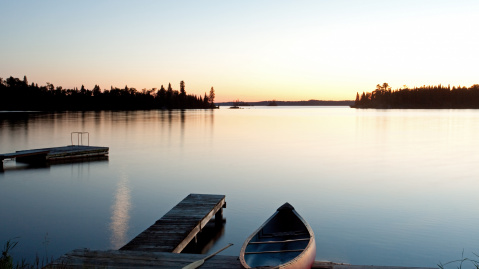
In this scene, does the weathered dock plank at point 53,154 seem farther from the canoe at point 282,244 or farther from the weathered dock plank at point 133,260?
the canoe at point 282,244

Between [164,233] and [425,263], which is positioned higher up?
[164,233]

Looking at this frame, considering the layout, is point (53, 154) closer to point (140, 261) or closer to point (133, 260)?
point (133, 260)

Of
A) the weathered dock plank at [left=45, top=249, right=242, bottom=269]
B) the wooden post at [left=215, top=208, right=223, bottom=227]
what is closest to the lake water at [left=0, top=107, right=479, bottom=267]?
the wooden post at [left=215, top=208, right=223, bottom=227]

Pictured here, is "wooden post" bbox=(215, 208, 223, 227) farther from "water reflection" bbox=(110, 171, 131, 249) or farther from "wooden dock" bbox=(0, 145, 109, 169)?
"wooden dock" bbox=(0, 145, 109, 169)

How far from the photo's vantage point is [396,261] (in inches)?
440

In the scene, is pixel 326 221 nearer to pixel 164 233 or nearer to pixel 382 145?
pixel 164 233

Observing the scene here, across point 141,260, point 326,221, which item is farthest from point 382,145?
point 141,260

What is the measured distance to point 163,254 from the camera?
841 centimetres

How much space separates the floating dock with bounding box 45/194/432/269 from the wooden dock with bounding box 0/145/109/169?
19568mm

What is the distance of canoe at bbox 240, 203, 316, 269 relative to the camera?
25.9 ft

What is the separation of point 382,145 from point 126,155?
2937cm

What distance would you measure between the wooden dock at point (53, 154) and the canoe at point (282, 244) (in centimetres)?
2313

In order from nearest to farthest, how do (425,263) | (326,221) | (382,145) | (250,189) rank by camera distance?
(425,263)
(326,221)
(250,189)
(382,145)

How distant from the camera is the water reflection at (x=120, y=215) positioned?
12.2 meters
